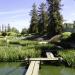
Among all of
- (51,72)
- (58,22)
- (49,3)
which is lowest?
(51,72)

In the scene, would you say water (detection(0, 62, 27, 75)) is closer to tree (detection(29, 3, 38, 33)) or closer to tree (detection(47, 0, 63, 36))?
tree (detection(47, 0, 63, 36))

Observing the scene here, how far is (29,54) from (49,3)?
37916mm

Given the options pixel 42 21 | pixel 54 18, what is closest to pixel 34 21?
pixel 42 21

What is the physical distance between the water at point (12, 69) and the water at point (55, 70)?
4.47 ft

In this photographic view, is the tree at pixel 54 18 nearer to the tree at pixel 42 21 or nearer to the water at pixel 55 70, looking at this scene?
the tree at pixel 42 21

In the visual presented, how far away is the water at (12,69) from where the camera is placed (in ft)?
52.9

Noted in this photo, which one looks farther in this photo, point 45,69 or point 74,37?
point 74,37

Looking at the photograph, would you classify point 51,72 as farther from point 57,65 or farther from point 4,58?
point 4,58

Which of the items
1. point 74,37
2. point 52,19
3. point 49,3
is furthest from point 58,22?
point 74,37

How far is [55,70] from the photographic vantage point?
17.0 m

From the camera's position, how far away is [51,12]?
5631 centimetres

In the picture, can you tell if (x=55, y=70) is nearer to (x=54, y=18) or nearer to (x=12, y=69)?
(x=12, y=69)

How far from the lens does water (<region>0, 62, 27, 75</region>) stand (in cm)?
1611

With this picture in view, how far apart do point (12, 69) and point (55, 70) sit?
3.04 metres
